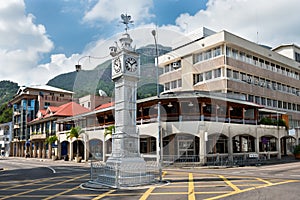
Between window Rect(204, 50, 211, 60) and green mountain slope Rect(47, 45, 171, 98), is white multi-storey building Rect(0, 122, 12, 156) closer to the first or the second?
window Rect(204, 50, 211, 60)

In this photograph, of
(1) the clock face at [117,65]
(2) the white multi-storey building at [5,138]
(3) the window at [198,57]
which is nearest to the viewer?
(1) the clock face at [117,65]

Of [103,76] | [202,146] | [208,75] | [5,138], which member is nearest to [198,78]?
[208,75]

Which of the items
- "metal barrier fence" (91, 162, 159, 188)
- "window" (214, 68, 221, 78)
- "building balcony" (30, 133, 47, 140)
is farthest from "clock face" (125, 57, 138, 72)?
"building balcony" (30, 133, 47, 140)

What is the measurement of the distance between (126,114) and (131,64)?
2.64 m

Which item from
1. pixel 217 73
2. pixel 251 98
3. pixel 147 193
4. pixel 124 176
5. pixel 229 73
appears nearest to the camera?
pixel 147 193

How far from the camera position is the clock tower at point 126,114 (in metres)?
14.5

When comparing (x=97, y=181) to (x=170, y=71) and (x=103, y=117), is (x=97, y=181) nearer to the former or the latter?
(x=103, y=117)

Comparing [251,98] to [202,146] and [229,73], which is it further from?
[202,146]

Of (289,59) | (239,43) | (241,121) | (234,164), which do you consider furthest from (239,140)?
(289,59)

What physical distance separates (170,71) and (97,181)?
115 feet

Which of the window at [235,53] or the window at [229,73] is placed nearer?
the window at [229,73]

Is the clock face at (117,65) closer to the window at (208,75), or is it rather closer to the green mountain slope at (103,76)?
the green mountain slope at (103,76)

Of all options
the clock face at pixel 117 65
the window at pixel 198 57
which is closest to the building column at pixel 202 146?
the clock face at pixel 117 65

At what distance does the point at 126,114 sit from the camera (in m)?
15.4
